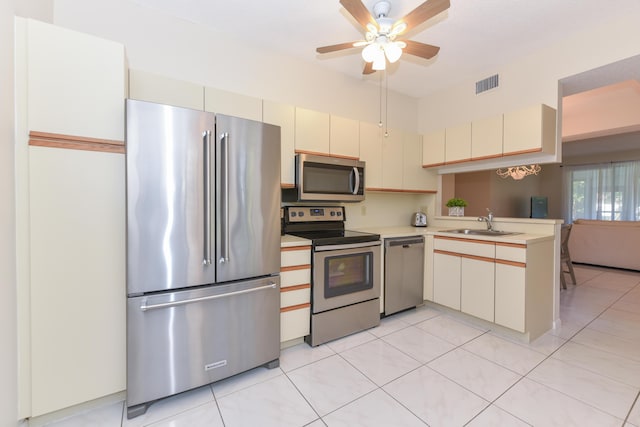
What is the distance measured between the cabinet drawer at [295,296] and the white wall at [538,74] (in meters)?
2.93

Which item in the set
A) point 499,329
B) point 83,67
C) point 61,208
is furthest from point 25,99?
point 499,329

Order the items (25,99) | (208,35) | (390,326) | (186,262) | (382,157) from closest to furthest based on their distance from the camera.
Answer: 1. (25,99)
2. (186,262)
3. (208,35)
4. (390,326)
5. (382,157)

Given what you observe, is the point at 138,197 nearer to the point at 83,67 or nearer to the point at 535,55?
the point at 83,67

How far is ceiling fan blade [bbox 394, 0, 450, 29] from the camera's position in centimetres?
164

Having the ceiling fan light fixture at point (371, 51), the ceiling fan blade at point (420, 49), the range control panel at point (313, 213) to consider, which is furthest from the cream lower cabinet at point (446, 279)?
the ceiling fan light fixture at point (371, 51)

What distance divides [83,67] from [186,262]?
48.7 inches

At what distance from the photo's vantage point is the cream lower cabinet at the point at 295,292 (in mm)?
2199

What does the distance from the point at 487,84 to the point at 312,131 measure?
223cm

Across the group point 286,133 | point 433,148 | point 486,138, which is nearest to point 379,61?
point 286,133

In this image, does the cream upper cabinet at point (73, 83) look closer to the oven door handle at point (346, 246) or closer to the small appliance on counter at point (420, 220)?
the oven door handle at point (346, 246)

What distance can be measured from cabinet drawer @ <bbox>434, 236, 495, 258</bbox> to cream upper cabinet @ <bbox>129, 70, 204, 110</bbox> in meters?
2.73

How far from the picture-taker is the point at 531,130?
8.55ft

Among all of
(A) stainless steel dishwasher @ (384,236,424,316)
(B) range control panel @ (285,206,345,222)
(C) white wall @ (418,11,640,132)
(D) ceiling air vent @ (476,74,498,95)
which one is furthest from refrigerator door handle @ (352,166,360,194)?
(D) ceiling air vent @ (476,74,498,95)

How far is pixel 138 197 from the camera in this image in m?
1.54
